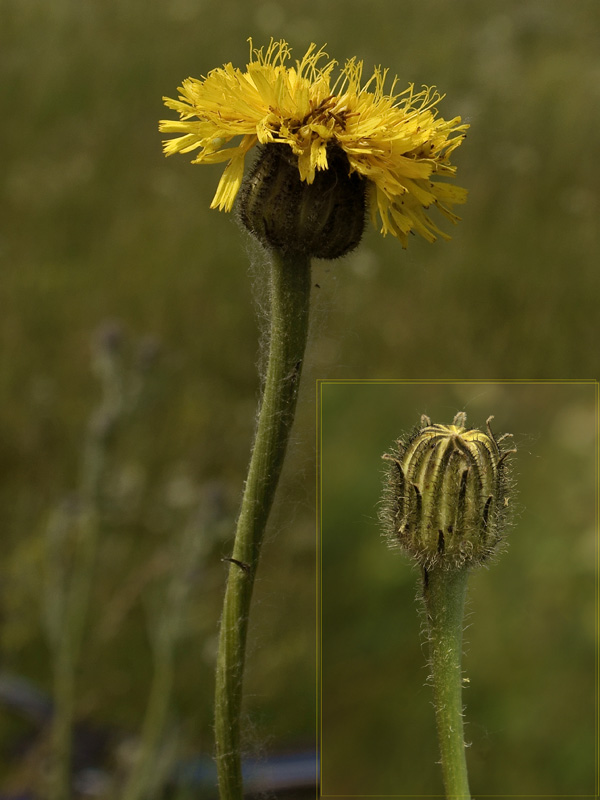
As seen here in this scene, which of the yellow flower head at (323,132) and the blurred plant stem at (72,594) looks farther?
the blurred plant stem at (72,594)

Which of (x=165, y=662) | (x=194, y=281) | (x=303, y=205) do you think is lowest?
(x=165, y=662)

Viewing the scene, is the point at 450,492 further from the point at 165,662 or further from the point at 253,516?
the point at 165,662

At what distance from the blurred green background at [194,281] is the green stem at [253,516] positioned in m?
0.61

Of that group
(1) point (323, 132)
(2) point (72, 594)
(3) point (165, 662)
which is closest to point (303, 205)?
(1) point (323, 132)

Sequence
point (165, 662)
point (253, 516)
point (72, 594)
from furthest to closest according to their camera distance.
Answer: point (72, 594) → point (165, 662) → point (253, 516)

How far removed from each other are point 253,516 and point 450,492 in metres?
0.09

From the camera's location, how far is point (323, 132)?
0.41m

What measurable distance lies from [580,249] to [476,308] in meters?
0.29

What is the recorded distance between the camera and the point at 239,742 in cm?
39

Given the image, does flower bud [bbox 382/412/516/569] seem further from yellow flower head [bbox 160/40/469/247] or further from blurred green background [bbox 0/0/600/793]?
blurred green background [bbox 0/0/600/793]

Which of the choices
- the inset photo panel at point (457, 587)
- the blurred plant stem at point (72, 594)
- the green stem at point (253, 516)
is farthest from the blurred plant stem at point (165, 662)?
the green stem at point (253, 516)

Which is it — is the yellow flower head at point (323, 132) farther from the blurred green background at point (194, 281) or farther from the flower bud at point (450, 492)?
the blurred green background at point (194, 281)

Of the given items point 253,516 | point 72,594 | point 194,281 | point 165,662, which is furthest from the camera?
point 194,281

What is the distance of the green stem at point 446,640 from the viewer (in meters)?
0.41
